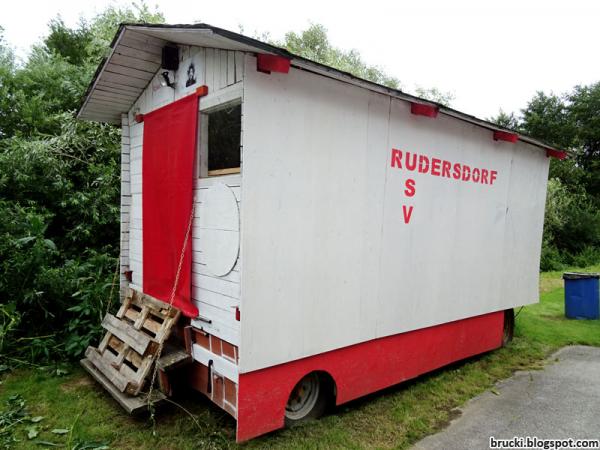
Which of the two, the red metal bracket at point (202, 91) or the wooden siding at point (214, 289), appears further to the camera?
the red metal bracket at point (202, 91)

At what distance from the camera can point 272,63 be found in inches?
120

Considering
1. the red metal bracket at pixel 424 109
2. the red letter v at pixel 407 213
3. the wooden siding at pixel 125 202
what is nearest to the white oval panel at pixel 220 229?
the wooden siding at pixel 125 202

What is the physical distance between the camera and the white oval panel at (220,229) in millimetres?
3236

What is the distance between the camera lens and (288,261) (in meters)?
3.39

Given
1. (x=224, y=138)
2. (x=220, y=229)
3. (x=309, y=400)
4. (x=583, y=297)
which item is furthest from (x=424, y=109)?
(x=583, y=297)

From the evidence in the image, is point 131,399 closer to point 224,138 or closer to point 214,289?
point 214,289

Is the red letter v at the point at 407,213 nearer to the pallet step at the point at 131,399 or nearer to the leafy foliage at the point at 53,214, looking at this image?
the pallet step at the point at 131,399

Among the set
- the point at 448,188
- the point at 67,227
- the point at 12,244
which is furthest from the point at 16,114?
the point at 448,188

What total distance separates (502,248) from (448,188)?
5.47ft

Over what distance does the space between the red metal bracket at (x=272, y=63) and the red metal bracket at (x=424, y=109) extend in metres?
1.80

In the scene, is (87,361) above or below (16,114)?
below

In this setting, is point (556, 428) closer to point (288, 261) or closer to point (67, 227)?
point (288, 261)

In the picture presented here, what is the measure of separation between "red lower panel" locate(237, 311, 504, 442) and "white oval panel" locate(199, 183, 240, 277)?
955mm

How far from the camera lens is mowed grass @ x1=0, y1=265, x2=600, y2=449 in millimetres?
3398
